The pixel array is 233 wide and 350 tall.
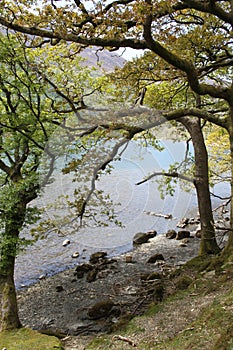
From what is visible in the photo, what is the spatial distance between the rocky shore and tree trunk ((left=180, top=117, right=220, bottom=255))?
1.15 meters

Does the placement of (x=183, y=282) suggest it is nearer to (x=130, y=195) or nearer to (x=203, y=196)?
(x=130, y=195)

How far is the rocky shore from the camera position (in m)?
6.77

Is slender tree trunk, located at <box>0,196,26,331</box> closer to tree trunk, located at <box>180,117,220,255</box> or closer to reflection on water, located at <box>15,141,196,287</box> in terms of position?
reflection on water, located at <box>15,141,196,287</box>

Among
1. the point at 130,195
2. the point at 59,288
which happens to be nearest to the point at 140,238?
the point at 59,288

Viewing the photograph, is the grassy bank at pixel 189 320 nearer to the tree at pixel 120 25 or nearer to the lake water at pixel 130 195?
the tree at pixel 120 25

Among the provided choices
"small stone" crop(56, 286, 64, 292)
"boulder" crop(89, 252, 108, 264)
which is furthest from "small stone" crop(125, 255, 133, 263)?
"small stone" crop(56, 286, 64, 292)

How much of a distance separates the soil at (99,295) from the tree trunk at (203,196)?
1097 millimetres

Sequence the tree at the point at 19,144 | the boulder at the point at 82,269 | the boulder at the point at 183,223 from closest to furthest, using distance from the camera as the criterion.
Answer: the tree at the point at 19,144 → the boulder at the point at 82,269 → the boulder at the point at 183,223

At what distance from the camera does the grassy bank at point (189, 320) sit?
340cm

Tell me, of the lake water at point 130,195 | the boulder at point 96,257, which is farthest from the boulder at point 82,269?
the lake water at point 130,195

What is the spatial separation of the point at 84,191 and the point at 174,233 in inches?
337

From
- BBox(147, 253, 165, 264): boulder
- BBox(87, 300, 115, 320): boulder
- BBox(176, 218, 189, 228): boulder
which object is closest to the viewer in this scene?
BBox(87, 300, 115, 320): boulder

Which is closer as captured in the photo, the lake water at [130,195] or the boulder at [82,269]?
the lake water at [130,195]

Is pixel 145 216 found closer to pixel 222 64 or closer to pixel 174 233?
pixel 222 64
